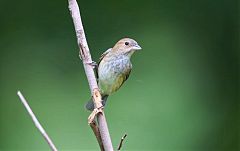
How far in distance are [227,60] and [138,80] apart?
0.62 meters

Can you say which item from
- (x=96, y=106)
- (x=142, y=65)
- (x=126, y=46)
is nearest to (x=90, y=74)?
(x=96, y=106)

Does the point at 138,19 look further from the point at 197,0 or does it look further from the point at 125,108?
the point at 125,108

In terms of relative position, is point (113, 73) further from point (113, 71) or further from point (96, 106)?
point (96, 106)

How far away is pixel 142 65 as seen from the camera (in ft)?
11.1

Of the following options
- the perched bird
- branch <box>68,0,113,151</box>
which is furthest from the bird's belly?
branch <box>68,0,113,151</box>

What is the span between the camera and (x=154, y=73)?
3.40 meters

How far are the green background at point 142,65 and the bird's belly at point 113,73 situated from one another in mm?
1255

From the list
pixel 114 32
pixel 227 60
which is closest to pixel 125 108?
pixel 114 32

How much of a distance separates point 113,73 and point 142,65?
4.59 feet

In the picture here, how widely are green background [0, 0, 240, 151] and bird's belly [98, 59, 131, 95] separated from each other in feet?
4.12

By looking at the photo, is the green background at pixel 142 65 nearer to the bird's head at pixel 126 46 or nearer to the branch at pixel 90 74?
the bird's head at pixel 126 46

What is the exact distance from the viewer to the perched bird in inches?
A: 77.1

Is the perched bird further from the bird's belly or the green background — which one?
the green background

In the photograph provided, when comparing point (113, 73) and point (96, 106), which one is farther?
point (113, 73)
